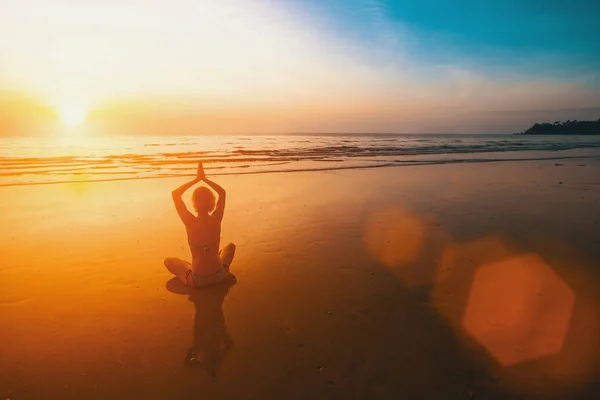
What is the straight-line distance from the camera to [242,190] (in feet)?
49.0

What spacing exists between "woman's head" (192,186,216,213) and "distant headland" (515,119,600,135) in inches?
5822

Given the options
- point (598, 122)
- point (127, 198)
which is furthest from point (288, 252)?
point (598, 122)

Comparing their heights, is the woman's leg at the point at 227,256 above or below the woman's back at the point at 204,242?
below

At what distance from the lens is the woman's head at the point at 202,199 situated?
547 centimetres

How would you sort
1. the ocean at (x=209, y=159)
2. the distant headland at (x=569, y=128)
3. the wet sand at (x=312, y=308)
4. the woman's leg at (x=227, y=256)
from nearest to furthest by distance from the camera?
the wet sand at (x=312, y=308) < the woman's leg at (x=227, y=256) < the ocean at (x=209, y=159) < the distant headland at (x=569, y=128)

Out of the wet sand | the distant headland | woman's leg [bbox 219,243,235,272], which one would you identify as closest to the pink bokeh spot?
the wet sand

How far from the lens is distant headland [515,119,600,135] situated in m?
116

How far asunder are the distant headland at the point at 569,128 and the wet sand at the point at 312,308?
139710 millimetres

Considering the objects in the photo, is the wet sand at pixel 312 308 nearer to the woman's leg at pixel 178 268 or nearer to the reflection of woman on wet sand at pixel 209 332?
the reflection of woman on wet sand at pixel 209 332

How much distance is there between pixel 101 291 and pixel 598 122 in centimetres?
14995

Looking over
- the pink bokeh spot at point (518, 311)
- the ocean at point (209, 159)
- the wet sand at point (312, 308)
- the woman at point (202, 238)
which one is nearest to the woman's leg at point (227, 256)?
the woman at point (202, 238)

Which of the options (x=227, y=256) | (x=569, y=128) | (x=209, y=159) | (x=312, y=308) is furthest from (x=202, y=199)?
(x=569, y=128)

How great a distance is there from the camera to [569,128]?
126m

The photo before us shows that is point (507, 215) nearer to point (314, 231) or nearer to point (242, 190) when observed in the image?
point (314, 231)
